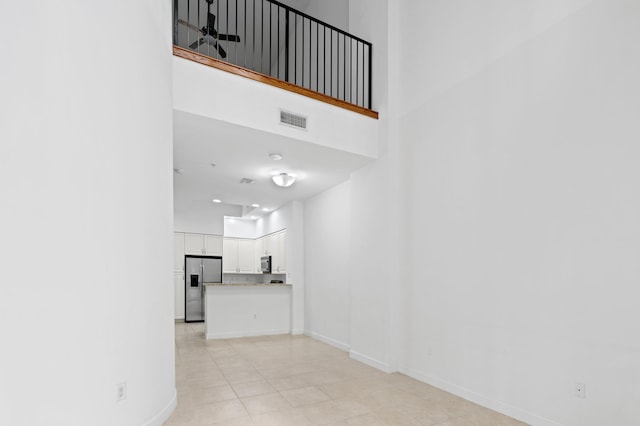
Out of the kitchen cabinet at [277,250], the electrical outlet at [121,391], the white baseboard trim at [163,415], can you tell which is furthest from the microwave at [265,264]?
the electrical outlet at [121,391]

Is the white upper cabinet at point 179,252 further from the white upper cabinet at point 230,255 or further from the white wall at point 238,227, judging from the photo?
the white wall at point 238,227

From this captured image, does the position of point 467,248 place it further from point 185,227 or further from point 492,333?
point 185,227

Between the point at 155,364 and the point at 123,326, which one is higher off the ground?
the point at 123,326

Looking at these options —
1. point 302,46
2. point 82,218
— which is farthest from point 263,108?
point 302,46

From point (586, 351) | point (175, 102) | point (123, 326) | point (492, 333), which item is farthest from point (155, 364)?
point (586, 351)

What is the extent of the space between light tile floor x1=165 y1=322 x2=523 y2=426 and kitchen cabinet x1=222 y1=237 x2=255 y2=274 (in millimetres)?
4831

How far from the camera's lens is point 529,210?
3.22 meters

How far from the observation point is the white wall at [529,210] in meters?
2.67

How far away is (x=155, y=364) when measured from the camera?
2947mm

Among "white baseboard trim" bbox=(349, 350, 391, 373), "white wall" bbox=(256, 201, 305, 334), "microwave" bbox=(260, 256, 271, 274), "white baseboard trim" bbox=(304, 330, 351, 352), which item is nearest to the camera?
"white baseboard trim" bbox=(349, 350, 391, 373)

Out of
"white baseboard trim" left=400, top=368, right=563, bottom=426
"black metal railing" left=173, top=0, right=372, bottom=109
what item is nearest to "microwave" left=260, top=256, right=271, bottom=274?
"black metal railing" left=173, top=0, right=372, bottom=109

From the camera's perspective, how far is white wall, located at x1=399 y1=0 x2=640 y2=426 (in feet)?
8.75

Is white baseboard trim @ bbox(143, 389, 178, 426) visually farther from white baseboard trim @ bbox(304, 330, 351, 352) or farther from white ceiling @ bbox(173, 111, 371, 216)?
white baseboard trim @ bbox(304, 330, 351, 352)

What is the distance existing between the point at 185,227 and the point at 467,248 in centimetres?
737
